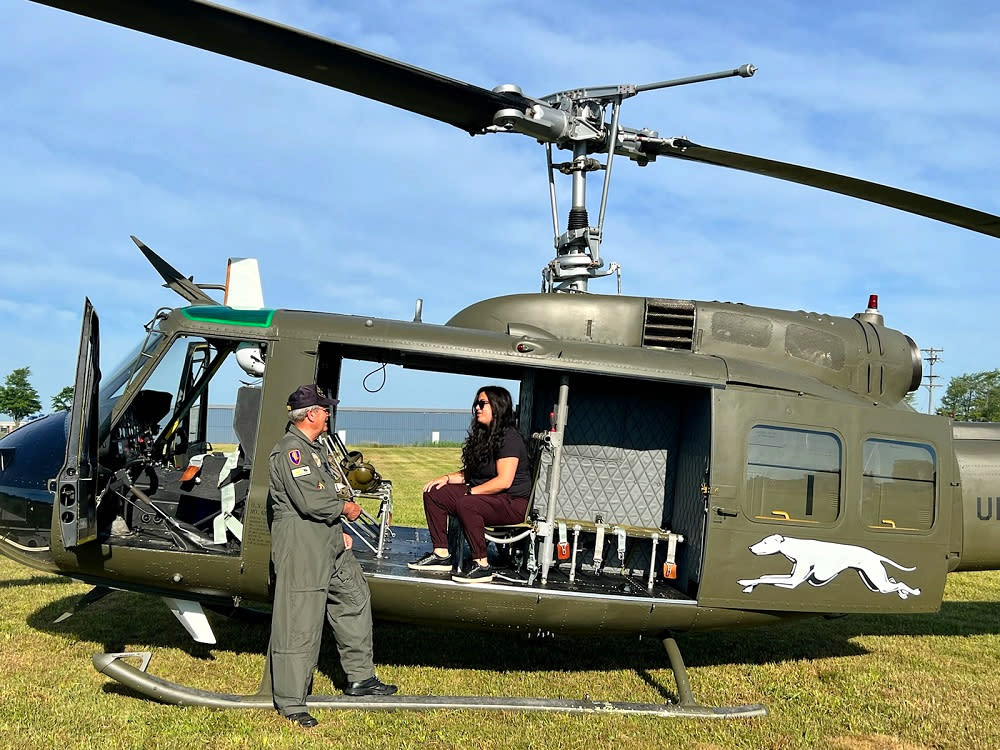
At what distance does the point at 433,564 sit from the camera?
5.69 meters

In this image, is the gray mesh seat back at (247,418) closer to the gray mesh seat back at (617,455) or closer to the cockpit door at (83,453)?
the cockpit door at (83,453)

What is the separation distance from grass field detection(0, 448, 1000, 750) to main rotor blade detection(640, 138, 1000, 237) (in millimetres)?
3433

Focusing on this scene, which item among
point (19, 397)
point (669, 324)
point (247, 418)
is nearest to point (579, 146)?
point (669, 324)

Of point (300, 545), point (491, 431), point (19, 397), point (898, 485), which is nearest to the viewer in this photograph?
point (300, 545)

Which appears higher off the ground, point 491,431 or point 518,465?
point 491,431

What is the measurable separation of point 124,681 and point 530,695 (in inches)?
99.6

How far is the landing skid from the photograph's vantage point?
4.77m

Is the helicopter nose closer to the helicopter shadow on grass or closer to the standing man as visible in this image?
the helicopter shadow on grass

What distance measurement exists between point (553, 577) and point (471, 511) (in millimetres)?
841

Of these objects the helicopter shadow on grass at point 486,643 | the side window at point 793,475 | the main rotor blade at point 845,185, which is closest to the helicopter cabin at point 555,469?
the side window at point 793,475

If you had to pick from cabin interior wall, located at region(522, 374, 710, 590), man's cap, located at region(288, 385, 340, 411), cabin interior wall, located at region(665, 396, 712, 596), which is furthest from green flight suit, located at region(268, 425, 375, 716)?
cabin interior wall, located at region(665, 396, 712, 596)

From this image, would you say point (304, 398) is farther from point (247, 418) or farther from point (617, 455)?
point (617, 455)

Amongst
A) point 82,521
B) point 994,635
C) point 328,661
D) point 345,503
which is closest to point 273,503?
point 345,503

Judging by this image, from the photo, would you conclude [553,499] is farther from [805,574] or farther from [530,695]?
[805,574]
